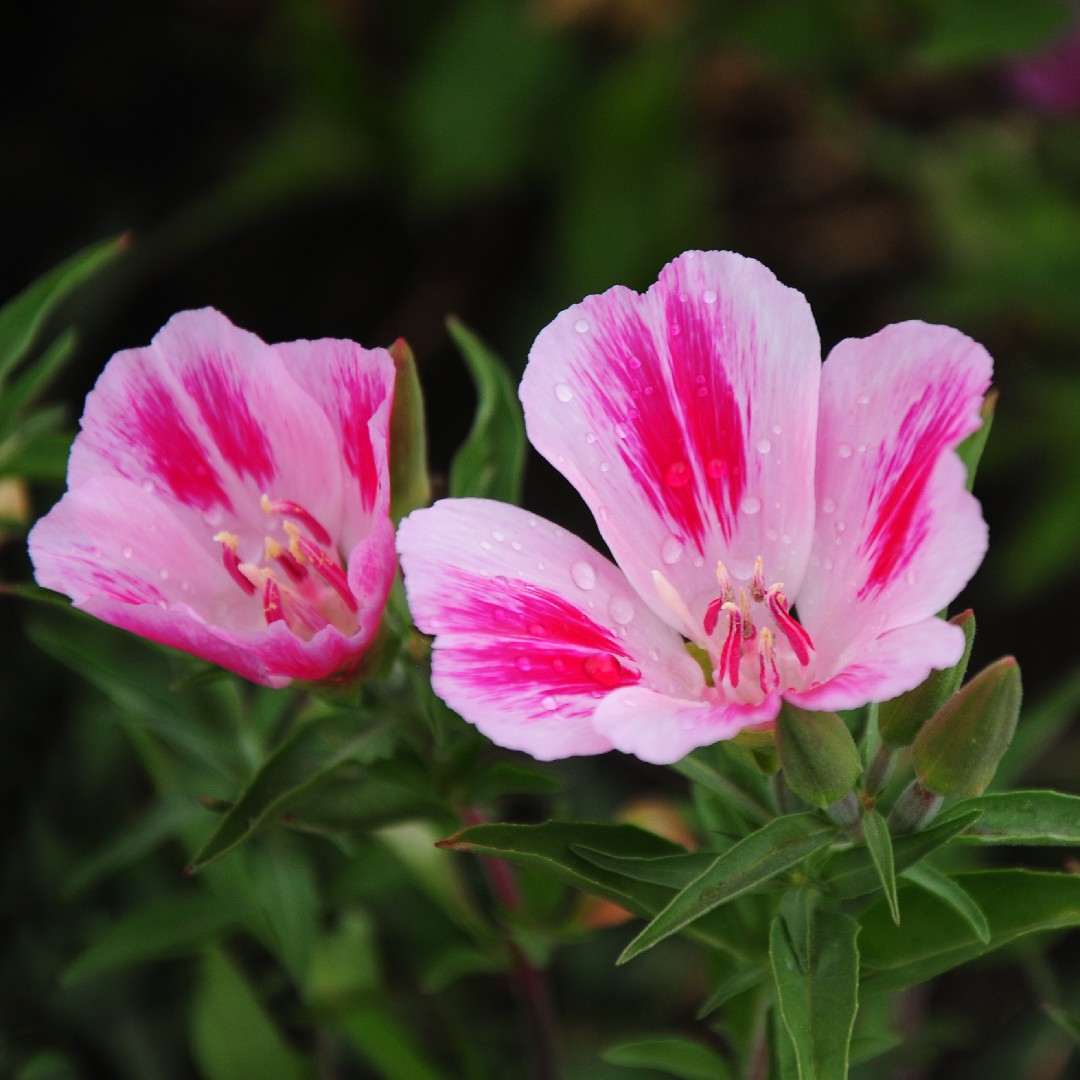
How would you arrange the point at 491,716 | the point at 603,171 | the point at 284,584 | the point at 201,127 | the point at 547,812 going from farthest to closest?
the point at 201,127 < the point at 603,171 < the point at 547,812 < the point at 284,584 < the point at 491,716

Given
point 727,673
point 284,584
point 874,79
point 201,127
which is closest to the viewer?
point 727,673

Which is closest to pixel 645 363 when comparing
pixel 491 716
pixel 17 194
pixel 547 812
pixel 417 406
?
pixel 417 406

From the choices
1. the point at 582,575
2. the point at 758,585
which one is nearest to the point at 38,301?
the point at 582,575

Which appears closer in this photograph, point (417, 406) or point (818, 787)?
point (818, 787)

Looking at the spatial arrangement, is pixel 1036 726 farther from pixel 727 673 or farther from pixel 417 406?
pixel 417 406

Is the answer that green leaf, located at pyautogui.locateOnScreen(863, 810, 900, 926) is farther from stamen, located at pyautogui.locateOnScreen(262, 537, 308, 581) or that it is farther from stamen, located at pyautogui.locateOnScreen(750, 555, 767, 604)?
stamen, located at pyautogui.locateOnScreen(262, 537, 308, 581)

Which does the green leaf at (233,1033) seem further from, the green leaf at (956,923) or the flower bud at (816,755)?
the flower bud at (816,755)

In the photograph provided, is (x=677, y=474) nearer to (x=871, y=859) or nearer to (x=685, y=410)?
(x=685, y=410)
